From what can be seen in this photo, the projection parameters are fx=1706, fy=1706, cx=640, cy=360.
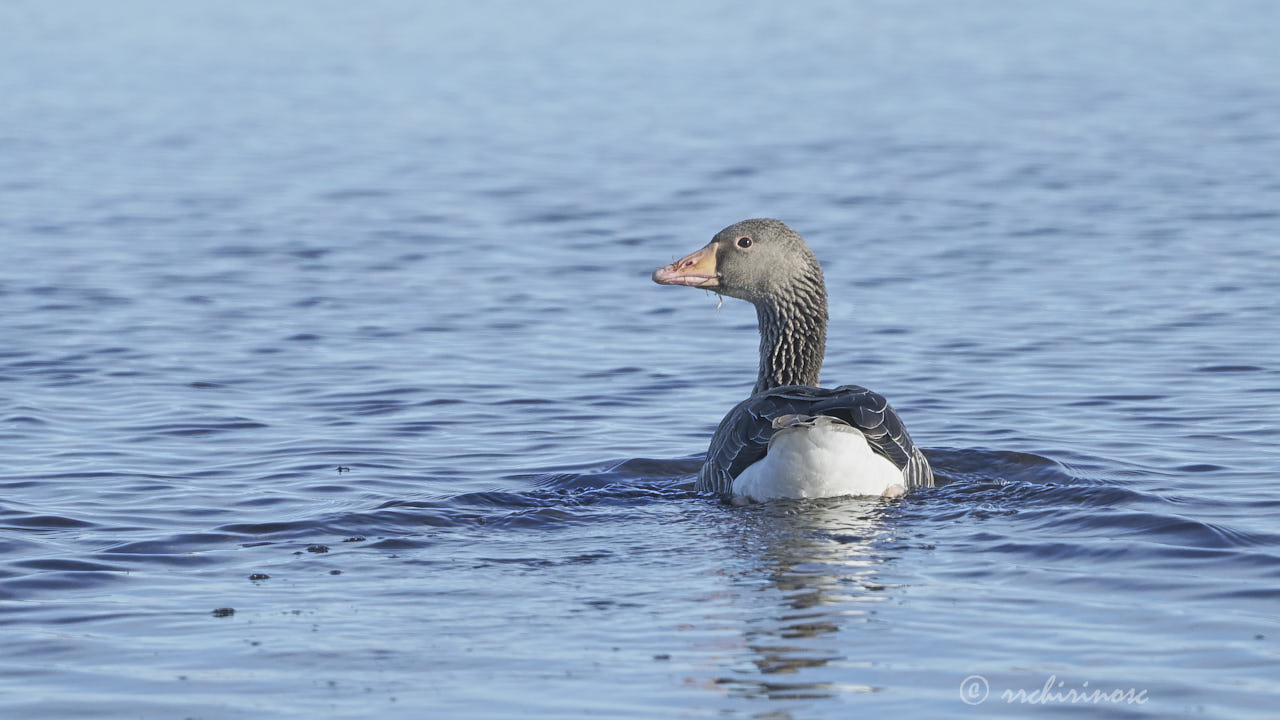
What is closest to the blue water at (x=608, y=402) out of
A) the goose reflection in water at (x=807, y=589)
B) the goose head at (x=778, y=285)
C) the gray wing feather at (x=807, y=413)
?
the goose reflection in water at (x=807, y=589)

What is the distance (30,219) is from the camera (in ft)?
Answer: 73.8

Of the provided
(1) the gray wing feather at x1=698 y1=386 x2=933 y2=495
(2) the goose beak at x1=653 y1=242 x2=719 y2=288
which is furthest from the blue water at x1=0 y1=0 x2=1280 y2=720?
(2) the goose beak at x1=653 y1=242 x2=719 y2=288

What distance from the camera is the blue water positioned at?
7043 millimetres

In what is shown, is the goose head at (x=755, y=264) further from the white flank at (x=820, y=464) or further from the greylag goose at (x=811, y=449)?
the white flank at (x=820, y=464)

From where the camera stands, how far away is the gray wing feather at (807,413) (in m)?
9.54

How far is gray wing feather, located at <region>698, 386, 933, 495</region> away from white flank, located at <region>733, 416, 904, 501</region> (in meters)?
0.10

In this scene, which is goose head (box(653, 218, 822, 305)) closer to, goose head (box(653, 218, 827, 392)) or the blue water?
goose head (box(653, 218, 827, 392))

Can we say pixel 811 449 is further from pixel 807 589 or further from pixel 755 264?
pixel 755 264

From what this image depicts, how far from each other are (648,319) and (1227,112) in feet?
58.9

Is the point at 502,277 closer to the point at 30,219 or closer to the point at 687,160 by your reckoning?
the point at 30,219

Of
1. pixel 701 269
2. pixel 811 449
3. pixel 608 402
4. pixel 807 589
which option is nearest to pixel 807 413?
pixel 811 449

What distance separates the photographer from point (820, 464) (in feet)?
30.6

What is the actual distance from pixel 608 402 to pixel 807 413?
4.13 metres

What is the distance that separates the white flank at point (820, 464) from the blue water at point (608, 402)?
0.16 m
